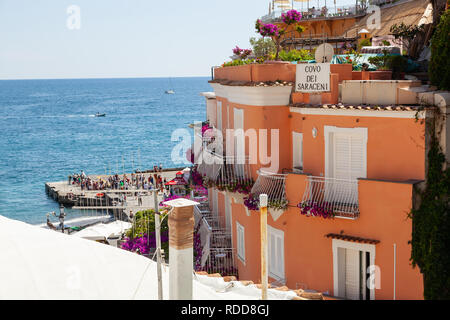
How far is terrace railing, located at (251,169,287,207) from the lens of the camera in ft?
61.0

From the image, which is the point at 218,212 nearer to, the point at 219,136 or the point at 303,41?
the point at 219,136

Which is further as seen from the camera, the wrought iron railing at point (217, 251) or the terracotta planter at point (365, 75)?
the wrought iron railing at point (217, 251)

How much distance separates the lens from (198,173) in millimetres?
23438

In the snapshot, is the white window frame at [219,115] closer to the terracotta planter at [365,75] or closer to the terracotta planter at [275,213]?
the terracotta planter at [275,213]

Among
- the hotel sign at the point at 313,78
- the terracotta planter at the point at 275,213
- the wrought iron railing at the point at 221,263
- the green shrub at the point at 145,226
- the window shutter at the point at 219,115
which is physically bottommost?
the green shrub at the point at 145,226

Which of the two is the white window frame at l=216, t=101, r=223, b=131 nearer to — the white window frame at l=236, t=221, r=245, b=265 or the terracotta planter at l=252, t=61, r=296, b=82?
the white window frame at l=236, t=221, r=245, b=265

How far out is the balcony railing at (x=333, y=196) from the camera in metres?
17.4

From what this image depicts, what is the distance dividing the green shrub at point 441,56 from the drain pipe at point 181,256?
9.61 metres

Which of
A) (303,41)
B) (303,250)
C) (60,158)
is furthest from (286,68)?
(60,158)

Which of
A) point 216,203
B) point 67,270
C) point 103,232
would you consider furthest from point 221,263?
point 103,232

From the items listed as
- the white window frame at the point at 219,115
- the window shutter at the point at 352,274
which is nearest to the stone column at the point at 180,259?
the window shutter at the point at 352,274

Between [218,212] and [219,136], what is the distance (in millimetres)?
4551

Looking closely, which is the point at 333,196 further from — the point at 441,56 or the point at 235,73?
the point at 235,73

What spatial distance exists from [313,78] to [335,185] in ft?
10.8
